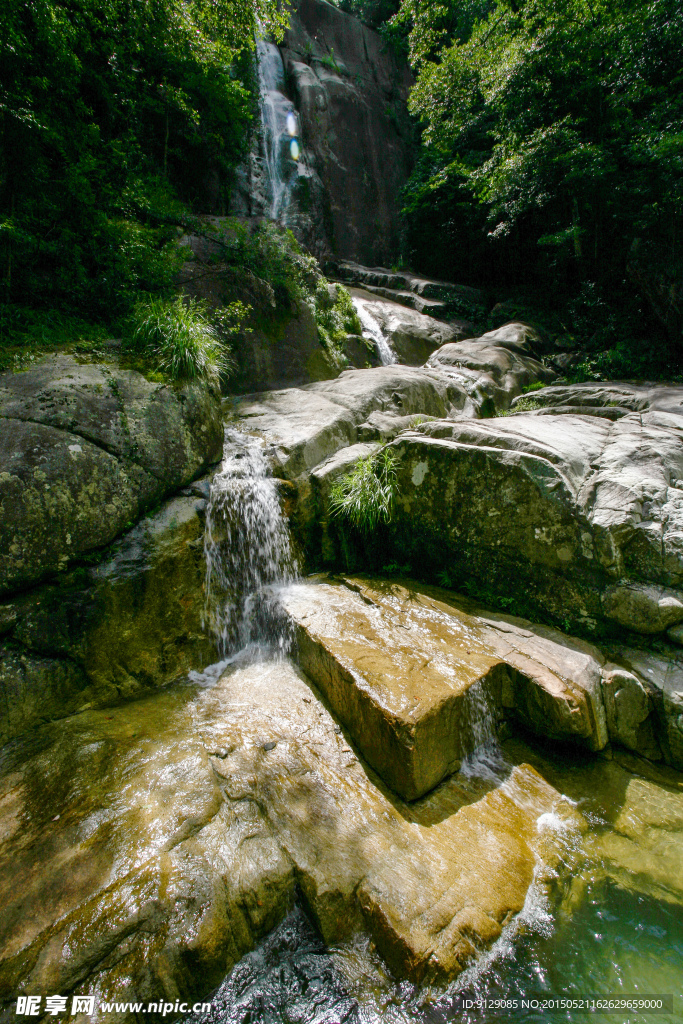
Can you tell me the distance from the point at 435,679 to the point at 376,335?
1024 centimetres

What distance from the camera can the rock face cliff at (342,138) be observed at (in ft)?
53.3

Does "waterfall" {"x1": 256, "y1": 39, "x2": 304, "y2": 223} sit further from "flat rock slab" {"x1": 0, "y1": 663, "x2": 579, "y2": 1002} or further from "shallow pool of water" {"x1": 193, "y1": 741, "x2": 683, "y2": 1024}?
"shallow pool of water" {"x1": 193, "y1": 741, "x2": 683, "y2": 1024}

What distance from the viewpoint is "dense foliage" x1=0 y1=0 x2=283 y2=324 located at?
5.14 metres

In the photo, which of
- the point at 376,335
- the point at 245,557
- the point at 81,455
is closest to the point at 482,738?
the point at 245,557

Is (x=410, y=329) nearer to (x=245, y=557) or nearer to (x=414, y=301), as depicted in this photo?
(x=414, y=301)

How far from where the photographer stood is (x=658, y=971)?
8.06 ft

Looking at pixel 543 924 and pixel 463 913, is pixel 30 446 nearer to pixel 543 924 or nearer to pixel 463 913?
pixel 463 913

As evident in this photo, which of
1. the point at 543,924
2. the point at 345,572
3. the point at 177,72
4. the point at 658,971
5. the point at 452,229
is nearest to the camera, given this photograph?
the point at 658,971

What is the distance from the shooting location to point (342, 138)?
17969 mm

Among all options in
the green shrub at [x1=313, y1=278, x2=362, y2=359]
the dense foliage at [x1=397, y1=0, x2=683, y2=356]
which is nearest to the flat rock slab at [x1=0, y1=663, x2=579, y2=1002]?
the green shrub at [x1=313, y1=278, x2=362, y2=359]

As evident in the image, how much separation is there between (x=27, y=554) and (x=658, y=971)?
478 cm

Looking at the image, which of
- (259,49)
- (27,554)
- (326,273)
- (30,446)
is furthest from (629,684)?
(259,49)

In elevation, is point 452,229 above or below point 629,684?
above

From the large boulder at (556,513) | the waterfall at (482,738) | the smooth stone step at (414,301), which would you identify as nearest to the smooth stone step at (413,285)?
the smooth stone step at (414,301)
